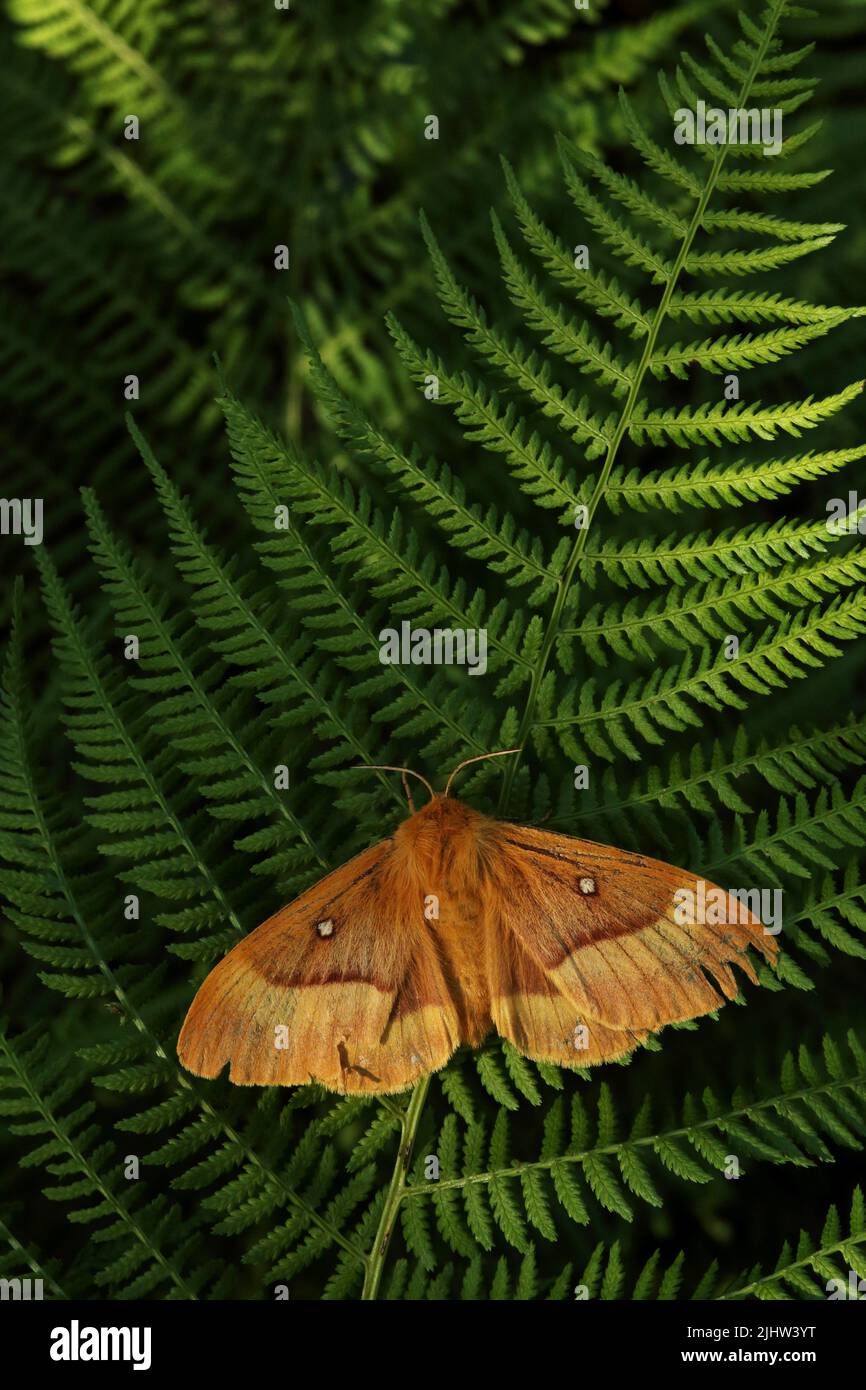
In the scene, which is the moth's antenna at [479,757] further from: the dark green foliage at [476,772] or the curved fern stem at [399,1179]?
the curved fern stem at [399,1179]

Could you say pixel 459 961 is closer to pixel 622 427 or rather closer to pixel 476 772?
pixel 476 772

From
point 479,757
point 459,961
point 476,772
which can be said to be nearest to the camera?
point 459,961

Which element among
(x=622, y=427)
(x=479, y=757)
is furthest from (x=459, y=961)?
(x=622, y=427)

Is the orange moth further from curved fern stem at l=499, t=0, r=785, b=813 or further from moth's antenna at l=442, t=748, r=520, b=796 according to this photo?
curved fern stem at l=499, t=0, r=785, b=813

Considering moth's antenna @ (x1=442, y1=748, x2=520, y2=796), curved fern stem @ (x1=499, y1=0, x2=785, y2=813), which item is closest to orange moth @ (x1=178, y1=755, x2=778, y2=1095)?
moth's antenna @ (x1=442, y1=748, x2=520, y2=796)

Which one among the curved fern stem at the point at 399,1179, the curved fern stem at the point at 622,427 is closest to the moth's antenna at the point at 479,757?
the curved fern stem at the point at 622,427
